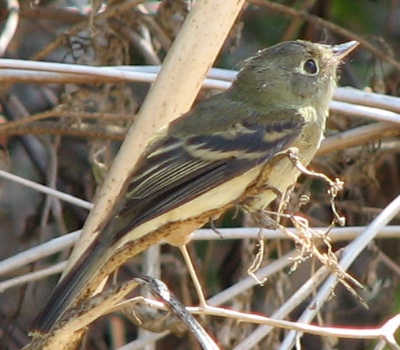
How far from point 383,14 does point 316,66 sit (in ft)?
4.57

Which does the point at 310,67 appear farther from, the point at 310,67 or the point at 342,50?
the point at 342,50

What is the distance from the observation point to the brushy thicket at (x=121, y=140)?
11.7ft

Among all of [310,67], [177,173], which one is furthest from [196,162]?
[310,67]

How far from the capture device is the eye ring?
3143 millimetres

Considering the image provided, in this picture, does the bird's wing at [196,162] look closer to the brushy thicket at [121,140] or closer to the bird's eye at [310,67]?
the bird's eye at [310,67]

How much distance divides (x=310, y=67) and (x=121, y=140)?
87 cm

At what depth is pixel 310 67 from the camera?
315 centimetres

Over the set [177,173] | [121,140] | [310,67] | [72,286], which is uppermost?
[310,67]

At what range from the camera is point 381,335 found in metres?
2.16

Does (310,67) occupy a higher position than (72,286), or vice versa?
(310,67)

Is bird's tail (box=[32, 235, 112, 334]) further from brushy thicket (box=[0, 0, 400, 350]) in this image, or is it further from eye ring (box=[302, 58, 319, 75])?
eye ring (box=[302, 58, 319, 75])

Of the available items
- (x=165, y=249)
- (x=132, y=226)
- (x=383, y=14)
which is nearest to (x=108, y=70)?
(x=132, y=226)

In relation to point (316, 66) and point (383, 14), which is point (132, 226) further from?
point (383, 14)

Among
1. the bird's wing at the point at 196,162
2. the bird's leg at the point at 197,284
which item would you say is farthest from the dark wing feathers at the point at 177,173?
the bird's leg at the point at 197,284
